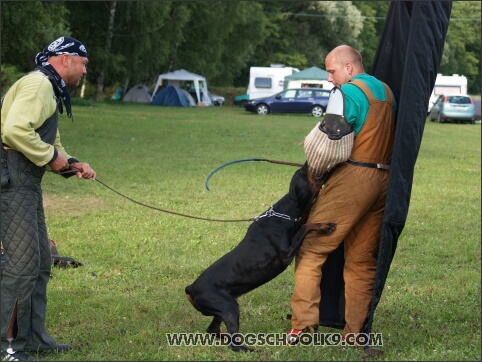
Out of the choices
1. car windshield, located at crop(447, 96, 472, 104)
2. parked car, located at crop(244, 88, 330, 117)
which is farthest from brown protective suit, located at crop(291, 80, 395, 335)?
parked car, located at crop(244, 88, 330, 117)

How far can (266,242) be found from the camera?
548cm

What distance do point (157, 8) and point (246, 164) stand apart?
30.9m

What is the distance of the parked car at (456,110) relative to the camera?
40000 millimetres

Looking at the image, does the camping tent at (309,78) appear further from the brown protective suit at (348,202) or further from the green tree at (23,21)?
the brown protective suit at (348,202)

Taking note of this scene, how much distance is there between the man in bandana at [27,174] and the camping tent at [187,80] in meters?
48.1

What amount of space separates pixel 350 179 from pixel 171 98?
151 feet

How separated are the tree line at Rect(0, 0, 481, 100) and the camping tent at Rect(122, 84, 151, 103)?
2.40ft

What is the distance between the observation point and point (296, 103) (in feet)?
141

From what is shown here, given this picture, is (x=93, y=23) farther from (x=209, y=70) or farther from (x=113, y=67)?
(x=209, y=70)

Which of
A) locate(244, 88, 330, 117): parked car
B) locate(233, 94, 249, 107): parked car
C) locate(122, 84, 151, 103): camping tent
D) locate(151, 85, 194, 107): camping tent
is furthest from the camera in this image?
locate(233, 94, 249, 107): parked car

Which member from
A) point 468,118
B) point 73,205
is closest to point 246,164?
point 73,205

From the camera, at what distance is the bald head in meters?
5.71

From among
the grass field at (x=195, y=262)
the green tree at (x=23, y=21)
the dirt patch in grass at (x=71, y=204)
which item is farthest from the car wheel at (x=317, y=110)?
the dirt patch in grass at (x=71, y=204)

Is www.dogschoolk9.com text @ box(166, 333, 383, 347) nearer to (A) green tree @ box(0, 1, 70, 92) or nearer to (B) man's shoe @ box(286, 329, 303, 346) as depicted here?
Result: (B) man's shoe @ box(286, 329, 303, 346)
